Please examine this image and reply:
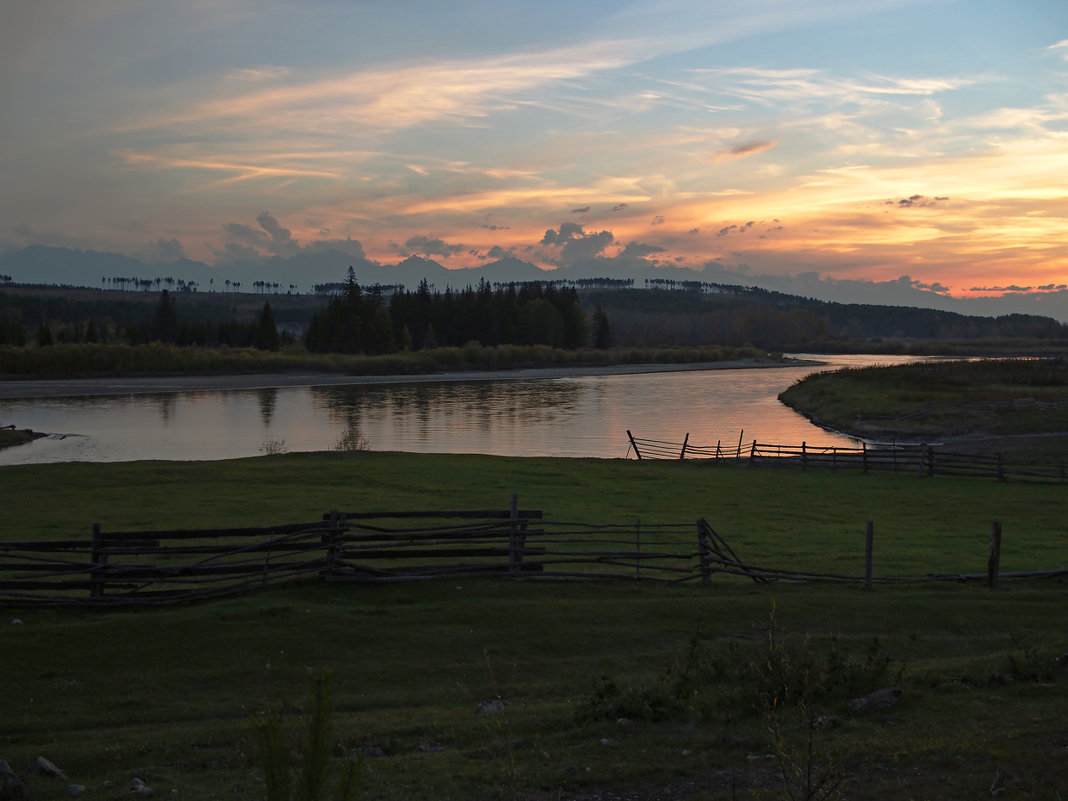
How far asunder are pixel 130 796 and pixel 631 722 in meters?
4.02

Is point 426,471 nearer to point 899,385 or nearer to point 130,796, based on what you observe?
point 130,796

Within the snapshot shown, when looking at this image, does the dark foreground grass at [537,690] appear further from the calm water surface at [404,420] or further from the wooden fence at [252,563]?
the calm water surface at [404,420]

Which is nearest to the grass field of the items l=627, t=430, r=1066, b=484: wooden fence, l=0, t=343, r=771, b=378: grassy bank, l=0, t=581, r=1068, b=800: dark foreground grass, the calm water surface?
l=0, t=581, r=1068, b=800: dark foreground grass

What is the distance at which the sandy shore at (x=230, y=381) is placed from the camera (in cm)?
8056

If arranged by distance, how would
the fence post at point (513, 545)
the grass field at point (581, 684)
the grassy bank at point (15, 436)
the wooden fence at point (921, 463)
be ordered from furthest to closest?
the grassy bank at point (15, 436), the wooden fence at point (921, 463), the fence post at point (513, 545), the grass field at point (581, 684)

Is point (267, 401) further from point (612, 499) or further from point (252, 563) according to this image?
point (252, 563)

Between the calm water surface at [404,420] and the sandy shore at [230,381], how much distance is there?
5.56 meters

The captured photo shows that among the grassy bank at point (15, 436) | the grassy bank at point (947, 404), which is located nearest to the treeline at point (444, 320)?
the grassy bank at point (947, 404)

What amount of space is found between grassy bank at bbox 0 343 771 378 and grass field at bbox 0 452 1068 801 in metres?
85.9

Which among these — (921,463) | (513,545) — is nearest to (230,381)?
(921,463)

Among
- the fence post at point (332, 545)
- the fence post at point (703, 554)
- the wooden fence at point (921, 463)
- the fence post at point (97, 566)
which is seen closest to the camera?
the fence post at point (97, 566)

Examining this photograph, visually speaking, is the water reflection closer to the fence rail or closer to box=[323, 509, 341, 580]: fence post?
the fence rail

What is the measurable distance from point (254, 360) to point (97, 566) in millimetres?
98140

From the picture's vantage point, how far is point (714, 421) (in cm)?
5534
